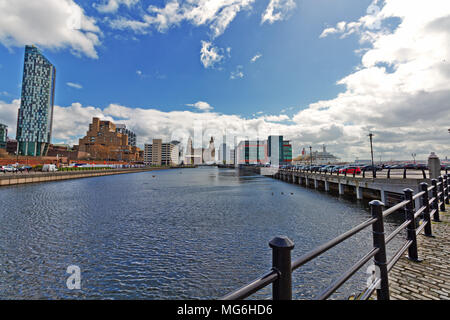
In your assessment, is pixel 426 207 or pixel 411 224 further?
pixel 426 207

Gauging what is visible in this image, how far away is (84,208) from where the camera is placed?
930 inches

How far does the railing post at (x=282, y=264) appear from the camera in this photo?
75.5 inches

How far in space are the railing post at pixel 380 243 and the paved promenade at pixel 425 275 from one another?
0.42 m

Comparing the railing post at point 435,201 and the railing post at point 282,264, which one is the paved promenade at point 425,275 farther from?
the railing post at point 282,264

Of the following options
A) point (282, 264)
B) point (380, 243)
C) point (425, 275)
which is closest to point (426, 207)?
point (425, 275)

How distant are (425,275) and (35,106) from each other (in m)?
232

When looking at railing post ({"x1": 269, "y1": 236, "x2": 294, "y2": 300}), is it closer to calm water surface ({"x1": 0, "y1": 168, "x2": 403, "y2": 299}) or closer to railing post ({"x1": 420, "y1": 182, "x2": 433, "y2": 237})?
railing post ({"x1": 420, "y1": 182, "x2": 433, "y2": 237})

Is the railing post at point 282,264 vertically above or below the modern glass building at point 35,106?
below

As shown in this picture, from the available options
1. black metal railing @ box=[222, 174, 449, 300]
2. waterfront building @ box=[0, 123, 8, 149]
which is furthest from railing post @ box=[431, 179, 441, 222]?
waterfront building @ box=[0, 123, 8, 149]

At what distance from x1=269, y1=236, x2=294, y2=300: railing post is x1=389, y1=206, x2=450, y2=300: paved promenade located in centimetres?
310

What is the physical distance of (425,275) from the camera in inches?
178

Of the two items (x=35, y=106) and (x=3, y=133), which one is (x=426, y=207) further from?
(x=3, y=133)

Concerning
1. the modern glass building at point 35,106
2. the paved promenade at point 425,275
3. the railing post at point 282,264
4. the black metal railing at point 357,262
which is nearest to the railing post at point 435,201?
the black metal railing at point 357,262

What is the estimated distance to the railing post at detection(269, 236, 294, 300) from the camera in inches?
75.5
